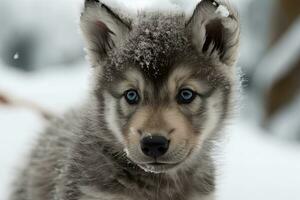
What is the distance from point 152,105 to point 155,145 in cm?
29

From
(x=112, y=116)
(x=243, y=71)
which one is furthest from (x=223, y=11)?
(x=243, y=71)

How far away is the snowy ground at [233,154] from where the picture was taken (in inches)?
252

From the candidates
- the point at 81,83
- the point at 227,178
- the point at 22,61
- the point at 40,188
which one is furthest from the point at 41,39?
the point at 40,188

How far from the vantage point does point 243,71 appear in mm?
10719

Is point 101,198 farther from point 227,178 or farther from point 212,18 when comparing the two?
point 227,178

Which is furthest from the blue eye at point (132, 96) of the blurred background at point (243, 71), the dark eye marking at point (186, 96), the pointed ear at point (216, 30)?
the blurred background at point (243, 71)

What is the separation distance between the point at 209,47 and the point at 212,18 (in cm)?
20

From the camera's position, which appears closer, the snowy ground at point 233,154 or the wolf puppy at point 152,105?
the wolf puppy at point 152,105

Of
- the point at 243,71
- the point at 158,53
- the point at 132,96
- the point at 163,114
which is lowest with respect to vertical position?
the point at 163,114

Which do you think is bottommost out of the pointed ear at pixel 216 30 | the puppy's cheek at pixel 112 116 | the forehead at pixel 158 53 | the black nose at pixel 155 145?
the black nose at pixel 155 145

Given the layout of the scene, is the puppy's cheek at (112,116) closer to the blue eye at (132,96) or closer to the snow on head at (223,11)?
the blue eye at (132,96)

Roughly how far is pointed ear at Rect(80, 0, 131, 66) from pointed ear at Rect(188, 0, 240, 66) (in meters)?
0.40

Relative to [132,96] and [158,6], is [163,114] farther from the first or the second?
[158,6]

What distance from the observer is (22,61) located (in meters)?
15.2
